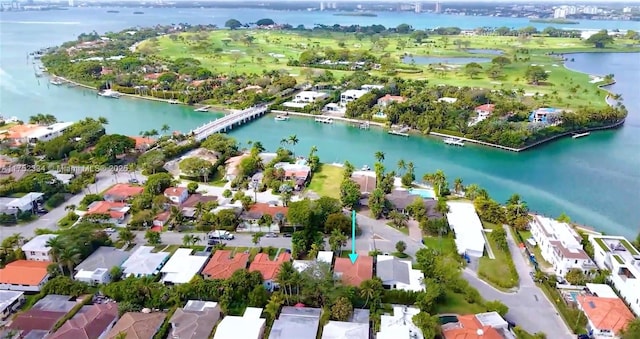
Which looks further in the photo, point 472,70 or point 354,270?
point 472,70

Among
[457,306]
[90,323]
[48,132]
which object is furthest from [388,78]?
[90,323]

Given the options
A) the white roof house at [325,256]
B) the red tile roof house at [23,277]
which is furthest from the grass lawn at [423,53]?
the red tile roof house at [23,277]

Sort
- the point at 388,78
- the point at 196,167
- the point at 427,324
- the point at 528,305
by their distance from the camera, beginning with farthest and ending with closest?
the point at 388,78 → the point at 196,167 → the point at 528,305 → the point at 427,324

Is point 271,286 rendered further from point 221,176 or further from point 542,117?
point 542,117

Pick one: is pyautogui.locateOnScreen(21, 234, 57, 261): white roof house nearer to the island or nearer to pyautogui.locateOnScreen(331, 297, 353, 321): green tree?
pyautogui.locateOnScreen(331, 297, 353, 321): green tree

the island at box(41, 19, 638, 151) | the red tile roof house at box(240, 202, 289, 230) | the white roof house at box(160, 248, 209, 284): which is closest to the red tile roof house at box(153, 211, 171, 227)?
the white roof house at box(160, 248, 209, 284)

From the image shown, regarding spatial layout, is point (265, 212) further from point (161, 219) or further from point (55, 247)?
point (55, 247)

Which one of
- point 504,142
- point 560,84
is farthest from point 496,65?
point 504,142
